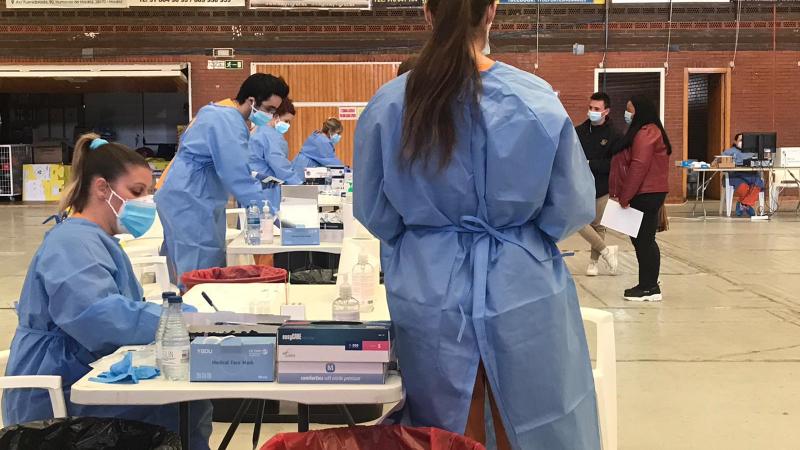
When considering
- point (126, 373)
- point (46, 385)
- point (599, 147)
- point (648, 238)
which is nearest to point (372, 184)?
point (126, 373)

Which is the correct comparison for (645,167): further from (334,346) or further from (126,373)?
(126,373)

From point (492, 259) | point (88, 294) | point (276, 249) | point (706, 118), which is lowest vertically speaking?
point (276, 249)

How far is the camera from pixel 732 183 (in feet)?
47.9

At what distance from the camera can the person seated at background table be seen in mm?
14227

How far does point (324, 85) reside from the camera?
16.7 metres

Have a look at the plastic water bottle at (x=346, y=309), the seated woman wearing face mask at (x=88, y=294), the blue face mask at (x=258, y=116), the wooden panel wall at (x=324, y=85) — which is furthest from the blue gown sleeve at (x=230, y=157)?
the wooden panel wall at (x=324, y=85)

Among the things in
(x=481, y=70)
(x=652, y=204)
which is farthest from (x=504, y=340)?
(x=652, y=204)

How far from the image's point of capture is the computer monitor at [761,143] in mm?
14180

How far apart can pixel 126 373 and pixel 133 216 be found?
650 mm

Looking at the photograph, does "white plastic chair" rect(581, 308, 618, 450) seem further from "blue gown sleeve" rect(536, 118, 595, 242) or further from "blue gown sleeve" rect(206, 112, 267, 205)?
"blue gown sleeve" rect(206, 112, 267, 205)

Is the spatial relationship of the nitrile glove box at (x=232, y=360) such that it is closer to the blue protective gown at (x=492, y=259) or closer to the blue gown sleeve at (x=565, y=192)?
the blue protective gown at (x=492, y=259)

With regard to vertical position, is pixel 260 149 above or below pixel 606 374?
above

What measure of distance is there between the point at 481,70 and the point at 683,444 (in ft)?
8.06

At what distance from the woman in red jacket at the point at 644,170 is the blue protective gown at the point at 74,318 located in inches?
199
